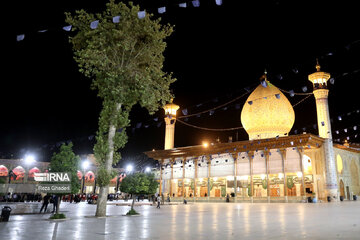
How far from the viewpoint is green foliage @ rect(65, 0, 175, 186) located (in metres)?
15.5

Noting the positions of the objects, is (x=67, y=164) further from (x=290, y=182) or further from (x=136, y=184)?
(x=290, y=182)

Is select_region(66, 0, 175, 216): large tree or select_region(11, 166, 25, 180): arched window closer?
select_region(66, 0, 175, 216): large tree

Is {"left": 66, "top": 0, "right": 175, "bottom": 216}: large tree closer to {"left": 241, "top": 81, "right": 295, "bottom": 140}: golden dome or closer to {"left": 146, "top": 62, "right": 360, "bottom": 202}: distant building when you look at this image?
{"left": 146, "top": 62, "right": 360, "bottom": 202}: distant building

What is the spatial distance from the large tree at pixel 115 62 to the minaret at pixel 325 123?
2551 centimetres

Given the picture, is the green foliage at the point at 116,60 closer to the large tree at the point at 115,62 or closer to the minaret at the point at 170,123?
the large tree at the point at 115,62

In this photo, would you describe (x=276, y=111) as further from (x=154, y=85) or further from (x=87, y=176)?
(x=87, y=176)

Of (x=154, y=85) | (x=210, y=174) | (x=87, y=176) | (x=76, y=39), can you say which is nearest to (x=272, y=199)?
(x=210, y=174)

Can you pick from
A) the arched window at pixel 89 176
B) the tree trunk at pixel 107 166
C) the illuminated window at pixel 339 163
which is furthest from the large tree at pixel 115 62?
Result: the arched window at pixel 89 176

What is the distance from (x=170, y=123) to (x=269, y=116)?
15.9 m

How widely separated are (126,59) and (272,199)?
25348mm

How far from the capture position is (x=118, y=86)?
15.9 m

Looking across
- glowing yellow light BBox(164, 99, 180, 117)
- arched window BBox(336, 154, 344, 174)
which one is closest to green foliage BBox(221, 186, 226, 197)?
glowing yellow light BBox(164, 99, 180, 117)

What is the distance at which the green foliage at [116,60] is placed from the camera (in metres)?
15.5

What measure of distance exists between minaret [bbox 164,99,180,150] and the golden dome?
39.6 ft
